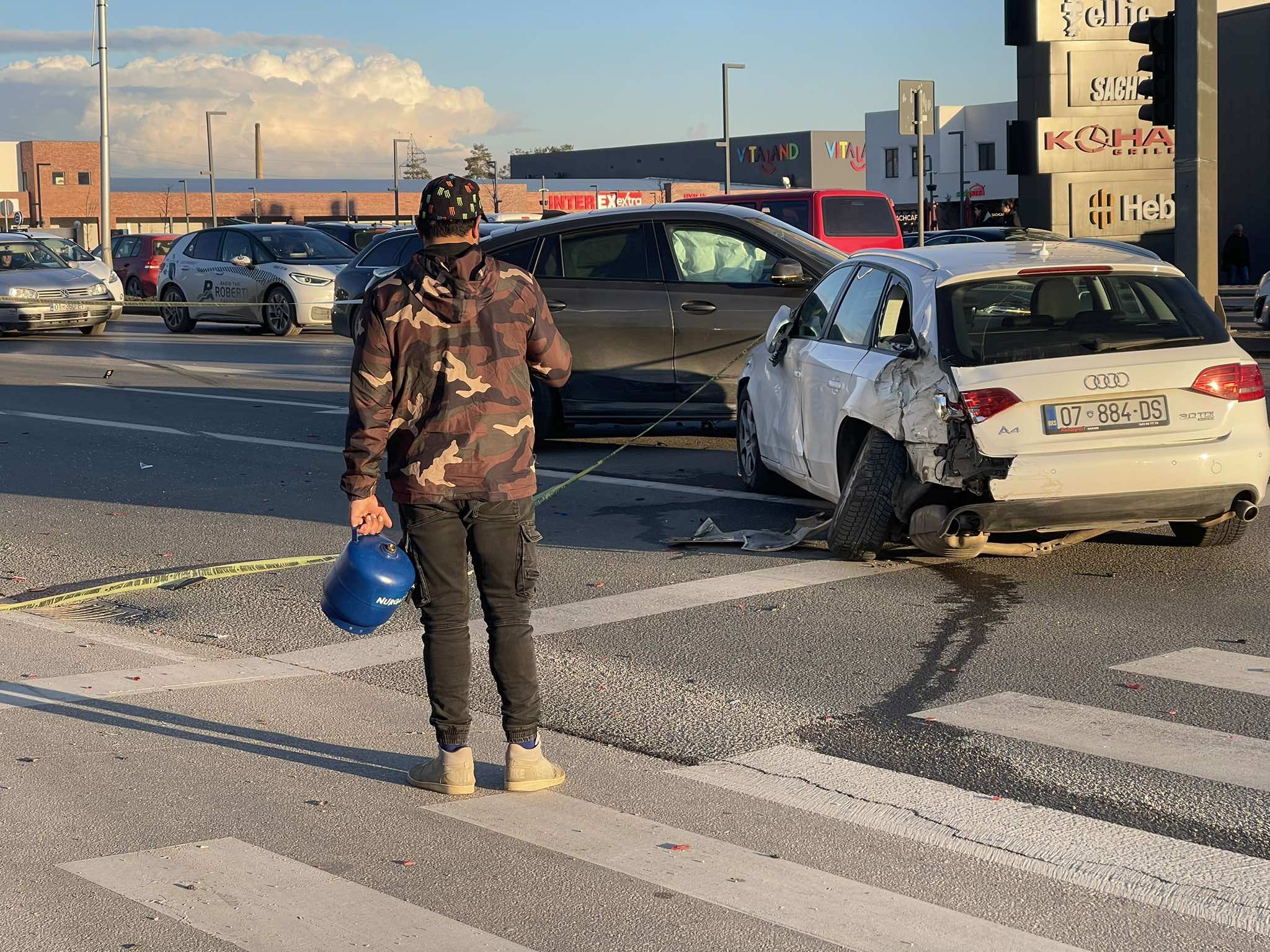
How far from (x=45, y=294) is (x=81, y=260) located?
235 centimetres

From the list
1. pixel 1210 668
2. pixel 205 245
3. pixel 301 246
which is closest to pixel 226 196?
pixel 205 245

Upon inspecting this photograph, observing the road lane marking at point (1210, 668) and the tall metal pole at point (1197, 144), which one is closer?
the road lane marking at point (1210, 668)

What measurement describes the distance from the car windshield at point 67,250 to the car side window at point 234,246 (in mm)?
2525

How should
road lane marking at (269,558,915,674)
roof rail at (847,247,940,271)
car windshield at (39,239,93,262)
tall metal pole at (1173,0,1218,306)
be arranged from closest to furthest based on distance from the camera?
road lane marking at (269,558,915,674), roof rail at (847,247,940,271), tall metal pole at (1173,0,1218,306), car windshield at (39,239,93,262)

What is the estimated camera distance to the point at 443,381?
4.75 meters

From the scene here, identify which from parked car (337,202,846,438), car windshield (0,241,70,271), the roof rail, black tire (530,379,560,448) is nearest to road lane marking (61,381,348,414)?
black tire (530,379,560,448)

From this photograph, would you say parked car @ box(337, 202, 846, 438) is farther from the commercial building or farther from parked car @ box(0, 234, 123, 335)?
the commercial building

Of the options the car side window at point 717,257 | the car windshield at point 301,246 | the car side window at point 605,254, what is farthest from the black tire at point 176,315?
the car side window at point 717,257

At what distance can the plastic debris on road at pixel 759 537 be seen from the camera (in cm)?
867

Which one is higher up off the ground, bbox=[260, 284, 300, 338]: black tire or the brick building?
the brick building

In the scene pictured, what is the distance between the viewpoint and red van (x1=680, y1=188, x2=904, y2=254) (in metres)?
23.2

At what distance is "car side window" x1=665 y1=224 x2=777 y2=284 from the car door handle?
0.23 metres

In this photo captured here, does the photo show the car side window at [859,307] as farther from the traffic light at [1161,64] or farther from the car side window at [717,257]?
the traffic light at [1161,64]

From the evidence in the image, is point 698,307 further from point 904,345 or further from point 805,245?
point 904,345
